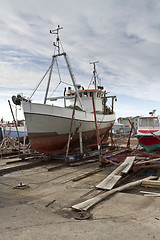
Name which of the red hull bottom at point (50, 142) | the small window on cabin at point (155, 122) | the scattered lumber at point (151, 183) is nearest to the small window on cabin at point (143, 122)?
the small window on cabin at point (155, 122)

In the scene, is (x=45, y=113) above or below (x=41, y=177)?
above

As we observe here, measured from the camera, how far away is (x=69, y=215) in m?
3.87

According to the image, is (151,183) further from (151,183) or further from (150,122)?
(150,122)

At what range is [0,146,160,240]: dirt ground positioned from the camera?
9.64 ft

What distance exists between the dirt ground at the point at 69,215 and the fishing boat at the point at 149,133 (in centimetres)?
484

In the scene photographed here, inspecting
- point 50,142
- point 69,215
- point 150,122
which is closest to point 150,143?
point 150,122

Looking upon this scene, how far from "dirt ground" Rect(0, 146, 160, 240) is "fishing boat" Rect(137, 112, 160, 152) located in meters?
4.84

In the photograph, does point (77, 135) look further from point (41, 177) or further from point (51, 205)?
point (51, 205)

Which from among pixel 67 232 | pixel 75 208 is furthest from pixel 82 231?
pixel 75 208

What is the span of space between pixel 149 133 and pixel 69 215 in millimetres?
7335

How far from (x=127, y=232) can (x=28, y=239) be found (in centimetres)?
153

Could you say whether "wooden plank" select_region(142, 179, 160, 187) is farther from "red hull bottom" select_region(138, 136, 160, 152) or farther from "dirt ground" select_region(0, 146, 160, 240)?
"red hull bottom" select_region(138, 136, 160, 152)

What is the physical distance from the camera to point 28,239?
9.17 feet

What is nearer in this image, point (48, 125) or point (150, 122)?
point (48, 125)
